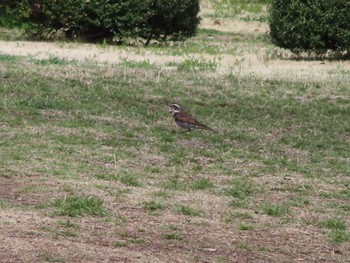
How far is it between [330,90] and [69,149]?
5.48 metres

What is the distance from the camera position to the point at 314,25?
1931cm

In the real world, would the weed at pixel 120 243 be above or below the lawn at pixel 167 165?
above

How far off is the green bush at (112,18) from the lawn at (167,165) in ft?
18.7

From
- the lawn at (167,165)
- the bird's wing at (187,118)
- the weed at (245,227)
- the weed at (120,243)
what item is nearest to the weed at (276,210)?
the lawn at (167,165)

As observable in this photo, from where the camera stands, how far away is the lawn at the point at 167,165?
23.8 feet

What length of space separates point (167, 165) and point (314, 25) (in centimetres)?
999

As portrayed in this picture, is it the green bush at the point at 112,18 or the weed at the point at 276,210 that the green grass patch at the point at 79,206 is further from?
the green bush at the point at 112,18

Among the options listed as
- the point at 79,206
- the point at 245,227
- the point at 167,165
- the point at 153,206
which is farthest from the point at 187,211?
the point at 167,165

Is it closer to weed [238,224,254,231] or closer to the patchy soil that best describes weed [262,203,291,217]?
weed [238,224,254,231]

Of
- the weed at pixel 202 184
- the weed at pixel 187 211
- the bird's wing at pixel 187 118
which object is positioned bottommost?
the weed at pixel 202 184

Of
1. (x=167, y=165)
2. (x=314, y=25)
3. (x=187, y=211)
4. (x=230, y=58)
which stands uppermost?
(x=314, y=25)

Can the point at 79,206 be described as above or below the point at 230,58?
above

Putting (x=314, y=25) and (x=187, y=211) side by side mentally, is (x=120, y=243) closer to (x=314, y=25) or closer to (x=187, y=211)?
(x=187, y=211)

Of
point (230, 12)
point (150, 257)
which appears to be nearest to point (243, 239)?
point (150, 257)
